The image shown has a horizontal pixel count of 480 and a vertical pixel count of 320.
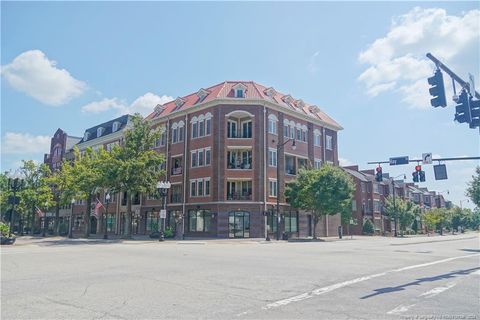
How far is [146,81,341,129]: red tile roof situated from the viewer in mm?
45562

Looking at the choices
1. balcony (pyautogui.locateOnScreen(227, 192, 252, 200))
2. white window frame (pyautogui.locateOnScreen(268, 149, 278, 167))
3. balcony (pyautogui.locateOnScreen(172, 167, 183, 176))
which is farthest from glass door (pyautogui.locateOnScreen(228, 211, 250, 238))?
balcony (pyautogui.locateOnScreen(172, 167, 183, 176))

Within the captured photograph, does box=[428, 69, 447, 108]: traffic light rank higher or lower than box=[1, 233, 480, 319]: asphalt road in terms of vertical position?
higher

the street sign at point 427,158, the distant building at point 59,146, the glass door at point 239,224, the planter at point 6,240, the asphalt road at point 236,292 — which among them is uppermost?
the distant building at point 59,146

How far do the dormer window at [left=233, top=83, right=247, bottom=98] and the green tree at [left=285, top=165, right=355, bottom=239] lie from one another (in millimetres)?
10981

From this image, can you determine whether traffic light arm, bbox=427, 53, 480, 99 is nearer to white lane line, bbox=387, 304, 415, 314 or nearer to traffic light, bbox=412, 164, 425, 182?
white lane line, bbox=387, 304, 415, 314

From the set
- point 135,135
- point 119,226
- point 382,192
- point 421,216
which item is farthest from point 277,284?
point 421,216

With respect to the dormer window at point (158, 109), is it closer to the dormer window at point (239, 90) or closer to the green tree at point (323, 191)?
the dormer window at point (239, 90)

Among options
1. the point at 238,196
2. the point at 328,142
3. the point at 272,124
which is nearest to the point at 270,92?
the point at 272,124

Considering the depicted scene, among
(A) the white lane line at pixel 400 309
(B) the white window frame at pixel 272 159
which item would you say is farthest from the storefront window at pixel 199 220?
(A) the white lane line at pixel 400 309

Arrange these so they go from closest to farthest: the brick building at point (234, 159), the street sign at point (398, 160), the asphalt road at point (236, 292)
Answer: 1. the asphalt road at point (236, 292)
2. the street sign at point (398, 160)
3. the brick building at point (234, 159)

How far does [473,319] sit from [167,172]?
4430 cm

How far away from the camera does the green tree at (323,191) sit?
40.3 meters

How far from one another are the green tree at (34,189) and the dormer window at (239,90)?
2565cm

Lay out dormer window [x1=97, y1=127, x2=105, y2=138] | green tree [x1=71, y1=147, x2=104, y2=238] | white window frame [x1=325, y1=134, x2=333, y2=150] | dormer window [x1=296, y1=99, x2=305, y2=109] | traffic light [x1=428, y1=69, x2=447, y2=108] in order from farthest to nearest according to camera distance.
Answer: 1. dormer window [x1=97, y1=127, x2=105, y2=138]
2. white window frame [x1=325, y1=134, x2=333, y2=150]
3. dormer window [x1=296, y1=99, x2=305, y2=109]
4. green tree [x1=71, y1=147, x2=104, y2=238]
5. traffic light [x1=428, y1=69, x2=447, y2=108]
